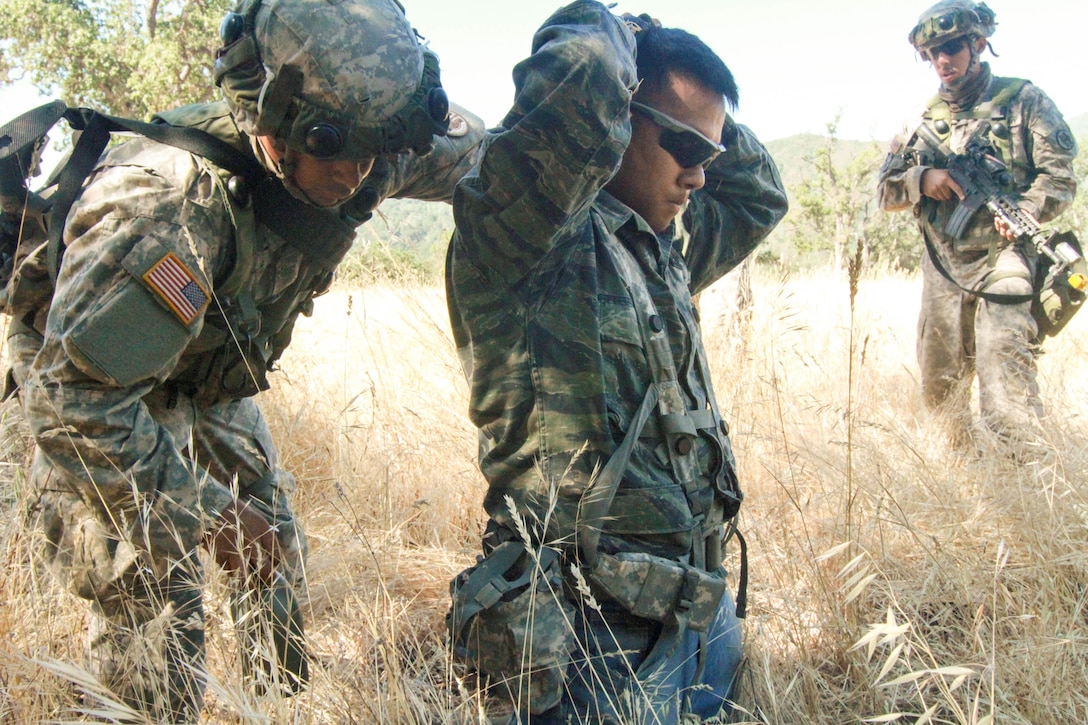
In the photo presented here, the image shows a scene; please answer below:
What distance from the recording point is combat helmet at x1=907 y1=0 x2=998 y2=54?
4.95 meters

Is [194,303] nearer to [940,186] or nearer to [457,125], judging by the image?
[457,125]

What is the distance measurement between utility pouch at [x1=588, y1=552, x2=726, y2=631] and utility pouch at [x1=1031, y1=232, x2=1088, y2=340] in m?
3.74

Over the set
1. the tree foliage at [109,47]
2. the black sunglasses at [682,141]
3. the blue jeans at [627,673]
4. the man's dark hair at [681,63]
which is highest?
the man's dark hair at [681,63]

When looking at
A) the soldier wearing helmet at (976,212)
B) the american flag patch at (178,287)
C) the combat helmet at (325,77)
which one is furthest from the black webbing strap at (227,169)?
the soldier wearing helmet at (976,212)

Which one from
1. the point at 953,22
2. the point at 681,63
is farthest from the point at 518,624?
the point at 953,22

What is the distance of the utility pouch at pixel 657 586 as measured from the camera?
1800 millimetres

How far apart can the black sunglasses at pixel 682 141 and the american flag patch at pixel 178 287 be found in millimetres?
1160

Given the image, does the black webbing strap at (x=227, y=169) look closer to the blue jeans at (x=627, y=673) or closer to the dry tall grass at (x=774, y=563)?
the dry tall grass at (x=774, y=563)

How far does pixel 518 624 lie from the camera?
1733mm

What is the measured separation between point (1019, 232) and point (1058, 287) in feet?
1.20

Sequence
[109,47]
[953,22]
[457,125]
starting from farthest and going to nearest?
[109,47] < [953,22] < [457,125]

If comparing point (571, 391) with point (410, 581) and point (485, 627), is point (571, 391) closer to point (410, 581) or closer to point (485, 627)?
point (485, 627)

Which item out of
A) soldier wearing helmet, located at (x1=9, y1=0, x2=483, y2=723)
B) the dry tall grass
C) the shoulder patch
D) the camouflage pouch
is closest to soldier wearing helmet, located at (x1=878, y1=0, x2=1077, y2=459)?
the dry tall grass

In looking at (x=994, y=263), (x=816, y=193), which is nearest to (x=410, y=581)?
(x=994, y=263)
